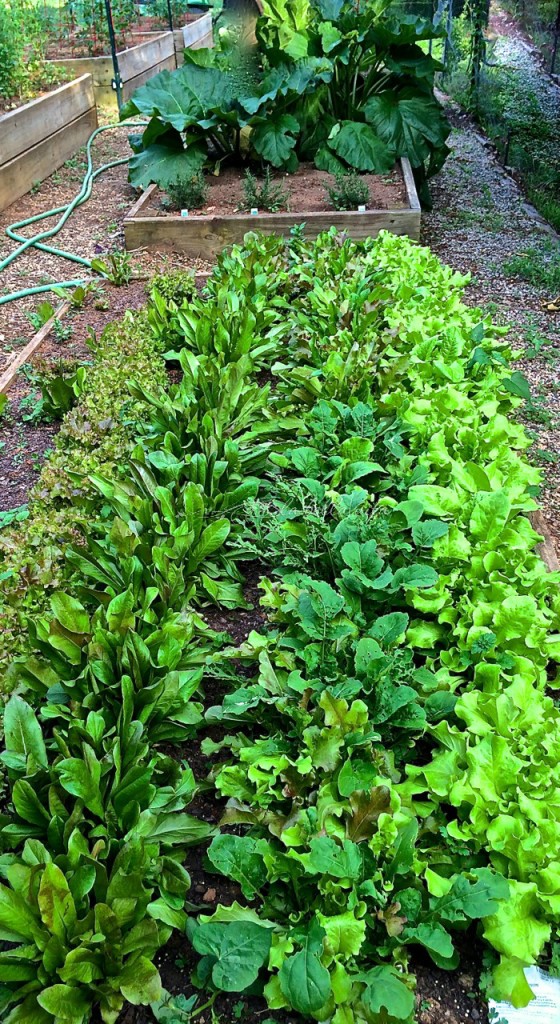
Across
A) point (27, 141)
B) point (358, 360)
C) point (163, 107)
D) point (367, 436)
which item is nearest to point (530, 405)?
point (358, 360)

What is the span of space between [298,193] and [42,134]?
3.30m

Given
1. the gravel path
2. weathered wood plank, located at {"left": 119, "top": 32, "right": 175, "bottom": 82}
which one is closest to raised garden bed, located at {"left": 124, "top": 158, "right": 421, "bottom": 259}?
the gravel path

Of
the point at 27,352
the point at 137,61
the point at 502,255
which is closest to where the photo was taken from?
the point at 27,352

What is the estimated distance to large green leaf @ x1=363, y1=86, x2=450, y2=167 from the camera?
7176 mm

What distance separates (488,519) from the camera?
256 centimetres

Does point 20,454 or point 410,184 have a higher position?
point 410,184

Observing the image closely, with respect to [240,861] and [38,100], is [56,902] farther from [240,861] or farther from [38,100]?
[38,100]

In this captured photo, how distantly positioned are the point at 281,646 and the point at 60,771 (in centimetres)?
77

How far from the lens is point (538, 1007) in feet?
5.31

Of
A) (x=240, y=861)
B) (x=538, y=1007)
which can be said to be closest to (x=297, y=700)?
(x=240, y=861)

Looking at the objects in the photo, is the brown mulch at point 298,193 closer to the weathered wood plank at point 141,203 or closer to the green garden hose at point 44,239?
the weathered wood plank at point 141,203

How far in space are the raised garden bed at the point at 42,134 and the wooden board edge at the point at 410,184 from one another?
12.4ft

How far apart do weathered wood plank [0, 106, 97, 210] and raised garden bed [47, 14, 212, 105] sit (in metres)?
1.18

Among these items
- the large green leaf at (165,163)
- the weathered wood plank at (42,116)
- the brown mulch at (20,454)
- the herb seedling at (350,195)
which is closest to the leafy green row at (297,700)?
the brown mulch at (20,454)
